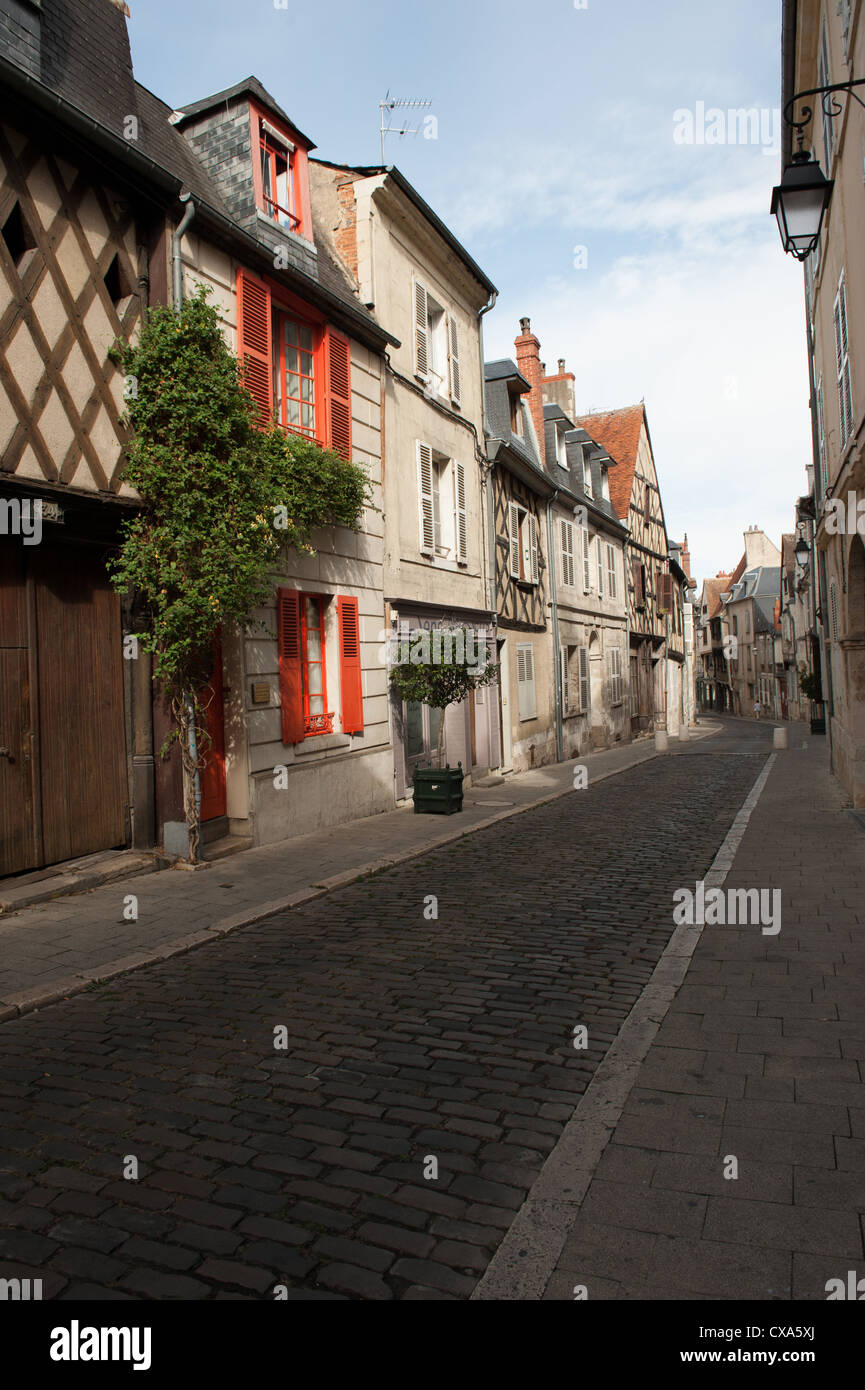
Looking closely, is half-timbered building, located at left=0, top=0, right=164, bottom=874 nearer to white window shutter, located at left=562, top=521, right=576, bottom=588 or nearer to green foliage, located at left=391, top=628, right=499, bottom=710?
green foliage, located at left=391, top=628, right=499, bottom=710

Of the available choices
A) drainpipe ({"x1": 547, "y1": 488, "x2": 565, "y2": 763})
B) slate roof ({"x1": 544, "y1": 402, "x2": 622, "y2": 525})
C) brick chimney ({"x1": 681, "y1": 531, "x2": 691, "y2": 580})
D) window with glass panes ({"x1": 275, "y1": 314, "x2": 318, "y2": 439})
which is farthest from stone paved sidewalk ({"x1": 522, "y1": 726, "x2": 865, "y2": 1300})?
brick chimney ({"x1": 681, "y1": 531, "x2": 691, "y2": 580})

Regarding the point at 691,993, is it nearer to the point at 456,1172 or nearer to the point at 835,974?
the point at 835,974

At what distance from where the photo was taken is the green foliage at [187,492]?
7602 mm

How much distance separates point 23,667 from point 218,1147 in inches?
193

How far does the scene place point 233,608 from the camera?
790cm

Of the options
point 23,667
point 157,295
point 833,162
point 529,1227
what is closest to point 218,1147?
point 529,1227

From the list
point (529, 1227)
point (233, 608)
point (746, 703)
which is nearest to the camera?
point (529, 1227)

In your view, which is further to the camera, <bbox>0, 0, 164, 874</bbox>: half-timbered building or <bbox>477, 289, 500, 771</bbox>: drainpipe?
<bbox>477, 289, 500, 771</bbox>: drainpipe

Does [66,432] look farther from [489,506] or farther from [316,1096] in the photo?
[489,506]

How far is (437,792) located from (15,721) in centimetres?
598

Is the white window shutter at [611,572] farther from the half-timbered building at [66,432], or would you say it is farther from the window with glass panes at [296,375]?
the half-timbered building at [66,432]

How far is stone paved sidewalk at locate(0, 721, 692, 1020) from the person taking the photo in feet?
17.3

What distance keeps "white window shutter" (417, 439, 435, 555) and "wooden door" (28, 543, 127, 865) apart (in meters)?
6.66

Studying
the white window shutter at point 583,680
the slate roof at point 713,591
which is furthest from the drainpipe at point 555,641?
the slate roof at point 713,591
